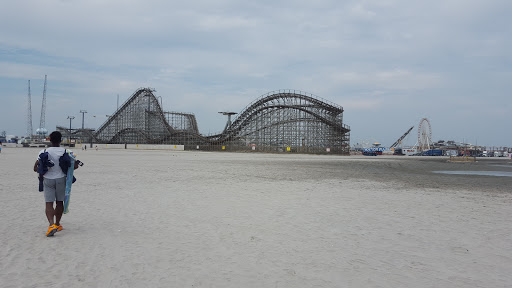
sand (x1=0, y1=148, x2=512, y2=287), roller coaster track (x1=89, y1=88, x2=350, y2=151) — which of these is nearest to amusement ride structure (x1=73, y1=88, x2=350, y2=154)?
roller coaster track (x1=89, y1=88, x2=350, y2=151)

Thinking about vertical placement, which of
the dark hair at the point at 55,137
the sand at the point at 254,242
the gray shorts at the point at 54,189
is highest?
the dark hair at the point at 55,137

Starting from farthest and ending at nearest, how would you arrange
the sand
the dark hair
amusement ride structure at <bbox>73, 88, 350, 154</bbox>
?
1. amusement ride structure at <bbox>73, 88, 350, 154</bbox>
2. the dark hair
3. the sand

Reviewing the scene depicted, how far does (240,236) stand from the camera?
16.8 ft

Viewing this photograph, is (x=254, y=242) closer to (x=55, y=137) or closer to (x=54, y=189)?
(x=54, y=189)

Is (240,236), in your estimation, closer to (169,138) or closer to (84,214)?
(84,214)

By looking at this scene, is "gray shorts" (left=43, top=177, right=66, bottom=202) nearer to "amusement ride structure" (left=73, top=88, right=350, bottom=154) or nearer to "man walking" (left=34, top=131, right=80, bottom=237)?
"man walking" (left=34, top=131, right=80, bottom=237)

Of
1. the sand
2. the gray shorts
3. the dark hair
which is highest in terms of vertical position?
the dark hair

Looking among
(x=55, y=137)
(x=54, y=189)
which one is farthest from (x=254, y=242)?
(x=55, y=137)

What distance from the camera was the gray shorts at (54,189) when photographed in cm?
484

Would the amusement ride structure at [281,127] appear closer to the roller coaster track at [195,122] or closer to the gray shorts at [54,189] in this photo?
the roller coaster track at [195,122]

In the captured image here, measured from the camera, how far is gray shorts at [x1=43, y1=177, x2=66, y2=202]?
484cm

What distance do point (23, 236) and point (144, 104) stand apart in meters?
59.1

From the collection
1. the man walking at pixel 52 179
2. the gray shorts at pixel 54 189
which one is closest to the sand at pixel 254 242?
the man walking at pixel 52 179

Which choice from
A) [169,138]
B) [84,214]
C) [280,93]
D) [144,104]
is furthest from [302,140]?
[84,214]
